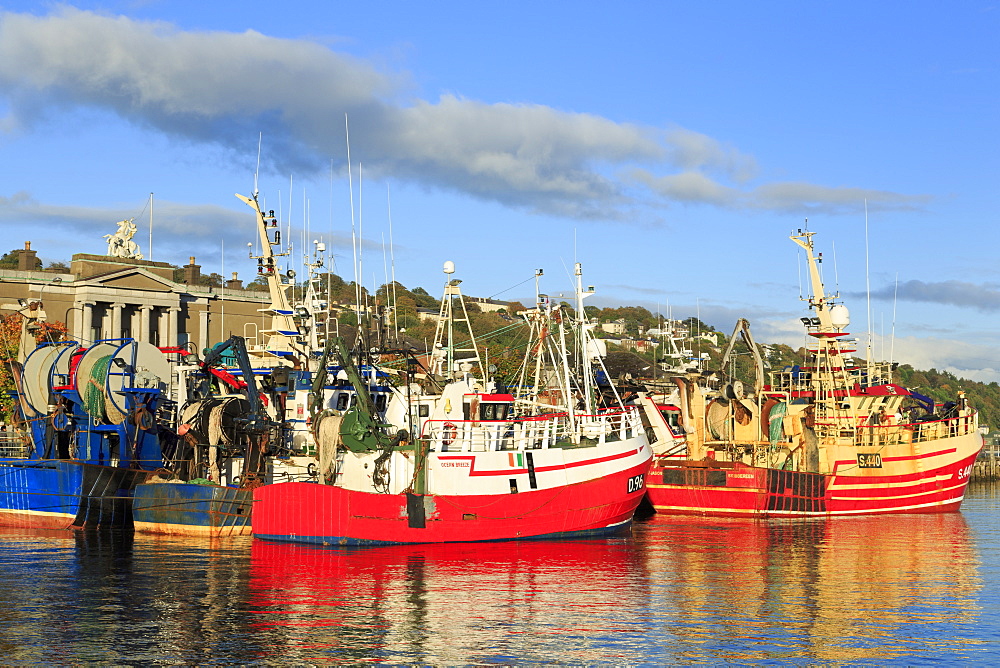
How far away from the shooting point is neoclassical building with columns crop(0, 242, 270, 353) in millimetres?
103688

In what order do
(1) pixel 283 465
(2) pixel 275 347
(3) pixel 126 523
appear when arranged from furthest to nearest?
(2) pixel 275 347
(3) pixel 126 523
(1) pixel 283 465

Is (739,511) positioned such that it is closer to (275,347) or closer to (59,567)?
(275,347)

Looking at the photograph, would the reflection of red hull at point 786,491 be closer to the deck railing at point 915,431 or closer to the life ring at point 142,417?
the deck railing at point 915,431

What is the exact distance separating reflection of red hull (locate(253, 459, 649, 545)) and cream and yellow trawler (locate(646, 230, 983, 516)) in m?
16.8

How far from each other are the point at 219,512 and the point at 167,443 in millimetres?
14246

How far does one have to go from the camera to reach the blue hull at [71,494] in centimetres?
5272

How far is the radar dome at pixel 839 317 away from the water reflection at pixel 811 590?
17.7m

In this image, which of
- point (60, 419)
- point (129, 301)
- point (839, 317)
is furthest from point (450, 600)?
point (129, 301)

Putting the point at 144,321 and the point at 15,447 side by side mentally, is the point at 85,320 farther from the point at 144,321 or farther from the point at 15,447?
the point at 15,447

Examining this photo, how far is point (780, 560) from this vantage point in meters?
44.7

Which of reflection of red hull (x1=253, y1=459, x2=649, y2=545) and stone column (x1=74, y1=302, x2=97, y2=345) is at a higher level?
stone column (x1=74, y1=302, x2=97, y2=345)

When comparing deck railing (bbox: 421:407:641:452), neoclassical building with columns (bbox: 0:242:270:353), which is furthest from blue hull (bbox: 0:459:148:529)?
neoclassical building with columns (bbox: 0:242:270:353)

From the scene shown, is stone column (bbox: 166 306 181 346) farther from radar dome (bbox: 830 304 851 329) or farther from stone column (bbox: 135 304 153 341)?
radar dome (bbox: 830 304 851 329)

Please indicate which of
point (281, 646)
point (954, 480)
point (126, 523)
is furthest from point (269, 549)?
point (954, 480)
